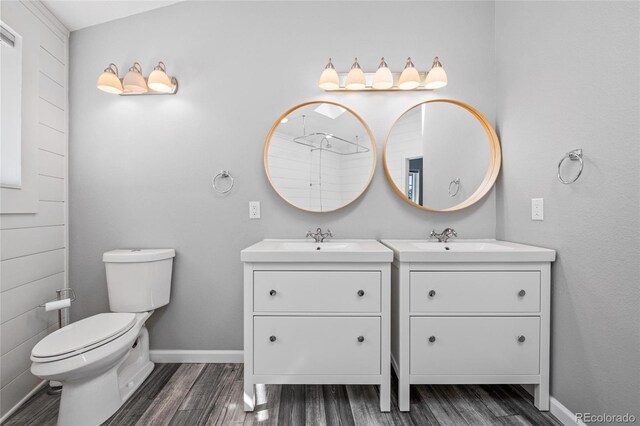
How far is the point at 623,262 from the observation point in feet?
3.86

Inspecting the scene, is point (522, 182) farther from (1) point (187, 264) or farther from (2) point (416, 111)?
(1) point (187, 264)

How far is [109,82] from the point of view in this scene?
1.86 m

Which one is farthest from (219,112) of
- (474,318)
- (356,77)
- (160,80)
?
(474,318)

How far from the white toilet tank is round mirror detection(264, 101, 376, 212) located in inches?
36.2

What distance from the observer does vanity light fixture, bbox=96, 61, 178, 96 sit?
1867 millimetres

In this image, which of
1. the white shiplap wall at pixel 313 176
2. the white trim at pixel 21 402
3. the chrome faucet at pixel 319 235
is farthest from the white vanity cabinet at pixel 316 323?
the white trim at pixel 21 402

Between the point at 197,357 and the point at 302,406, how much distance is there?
34.5 inches

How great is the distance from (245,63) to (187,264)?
1402 millimetres

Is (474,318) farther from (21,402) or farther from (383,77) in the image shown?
(21,402)

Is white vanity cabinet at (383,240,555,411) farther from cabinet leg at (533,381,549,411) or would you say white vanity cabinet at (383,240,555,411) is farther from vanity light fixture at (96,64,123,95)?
vanity light fixture at (96,64,123,95)

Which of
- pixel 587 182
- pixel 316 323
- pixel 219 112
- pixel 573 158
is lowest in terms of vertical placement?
pixel 316 323

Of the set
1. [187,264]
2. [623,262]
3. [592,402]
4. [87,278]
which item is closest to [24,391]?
[87,278]

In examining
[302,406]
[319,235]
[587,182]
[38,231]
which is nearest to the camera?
[587,182]

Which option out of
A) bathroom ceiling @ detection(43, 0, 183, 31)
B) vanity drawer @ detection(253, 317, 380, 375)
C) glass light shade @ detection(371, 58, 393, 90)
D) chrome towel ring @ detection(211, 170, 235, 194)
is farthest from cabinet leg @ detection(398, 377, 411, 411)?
bathroom ceiling @ detection(43, 0, 183, 31)
